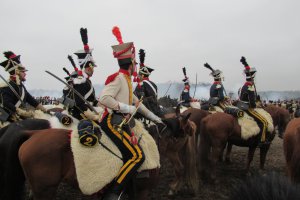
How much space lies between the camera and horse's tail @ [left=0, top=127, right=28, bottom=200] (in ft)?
14.7

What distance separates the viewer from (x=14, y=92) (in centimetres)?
635

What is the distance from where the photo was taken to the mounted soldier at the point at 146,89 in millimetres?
7312

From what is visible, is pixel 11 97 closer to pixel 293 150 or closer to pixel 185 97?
pixel 293 150

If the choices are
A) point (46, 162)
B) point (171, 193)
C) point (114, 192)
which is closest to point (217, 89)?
point (171, 193)

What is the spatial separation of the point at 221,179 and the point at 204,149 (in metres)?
0.96

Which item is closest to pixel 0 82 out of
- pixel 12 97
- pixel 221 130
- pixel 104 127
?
pixel 12 97

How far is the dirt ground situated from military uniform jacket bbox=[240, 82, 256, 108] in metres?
2.07

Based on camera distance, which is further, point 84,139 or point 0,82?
point 0,82

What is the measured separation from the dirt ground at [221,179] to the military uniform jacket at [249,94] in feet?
6.79

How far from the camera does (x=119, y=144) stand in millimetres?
4105

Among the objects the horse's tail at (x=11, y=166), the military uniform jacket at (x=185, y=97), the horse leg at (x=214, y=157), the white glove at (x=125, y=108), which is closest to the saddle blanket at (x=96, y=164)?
the white glove at (x=125, y=108)

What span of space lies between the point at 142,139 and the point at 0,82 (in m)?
4.12

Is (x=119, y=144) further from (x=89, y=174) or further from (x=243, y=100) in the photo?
(x=243, y=100)

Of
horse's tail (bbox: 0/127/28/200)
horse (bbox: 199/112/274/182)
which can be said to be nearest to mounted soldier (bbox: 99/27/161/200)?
horse's tail (bbox: 0/127/28/200)
